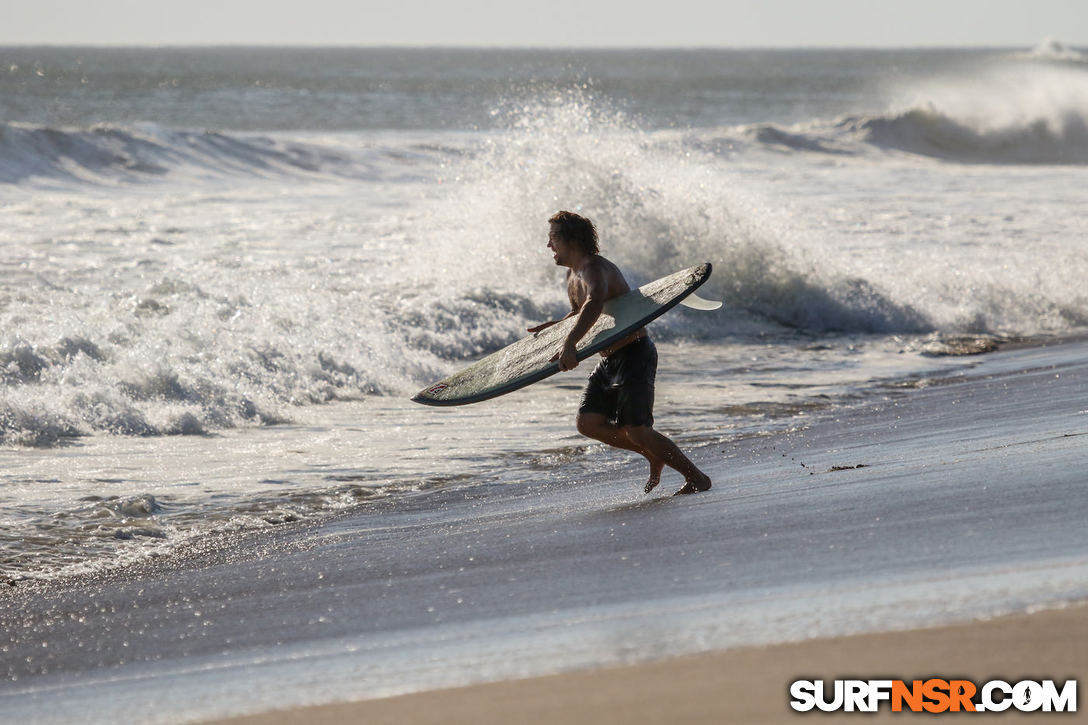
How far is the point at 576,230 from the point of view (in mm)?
5496

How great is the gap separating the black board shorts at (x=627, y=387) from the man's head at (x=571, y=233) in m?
0.49

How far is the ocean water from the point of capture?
21.9 feet

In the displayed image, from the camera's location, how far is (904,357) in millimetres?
10609

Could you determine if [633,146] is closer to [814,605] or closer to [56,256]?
[56,256]

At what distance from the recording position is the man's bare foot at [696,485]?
217 inches

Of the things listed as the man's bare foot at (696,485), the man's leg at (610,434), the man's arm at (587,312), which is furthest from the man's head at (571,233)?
the man's bare foot at (696,485)

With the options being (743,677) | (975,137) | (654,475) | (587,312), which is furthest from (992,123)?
(743,677)

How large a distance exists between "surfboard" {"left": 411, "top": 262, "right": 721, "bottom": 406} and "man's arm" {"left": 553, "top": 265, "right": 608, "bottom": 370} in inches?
4.1

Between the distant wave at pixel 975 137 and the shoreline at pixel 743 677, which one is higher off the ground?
the distant wave at pixel 975 137

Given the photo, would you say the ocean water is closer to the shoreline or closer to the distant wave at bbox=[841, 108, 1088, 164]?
the shoreline

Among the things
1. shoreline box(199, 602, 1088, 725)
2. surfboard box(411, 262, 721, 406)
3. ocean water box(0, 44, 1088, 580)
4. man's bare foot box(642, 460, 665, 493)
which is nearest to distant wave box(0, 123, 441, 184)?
ocean water box(0, 44, 1088, 580)

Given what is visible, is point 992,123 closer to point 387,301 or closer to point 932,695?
point 387,301

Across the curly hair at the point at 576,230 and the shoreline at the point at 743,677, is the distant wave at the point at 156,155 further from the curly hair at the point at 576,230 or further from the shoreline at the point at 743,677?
the shoreline at the point at 743,677

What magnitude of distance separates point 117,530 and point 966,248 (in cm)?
1245
